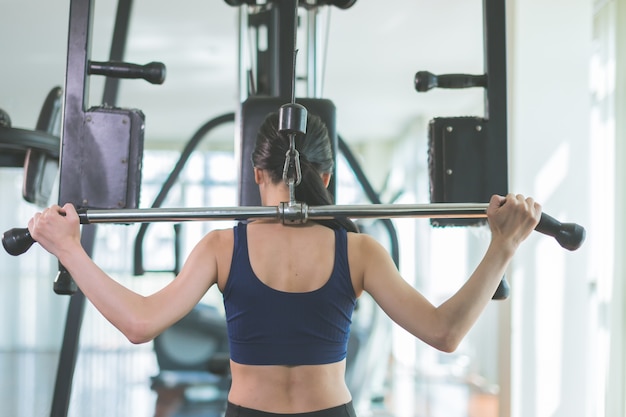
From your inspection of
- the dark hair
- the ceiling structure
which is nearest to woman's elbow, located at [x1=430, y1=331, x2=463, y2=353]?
the dark hair

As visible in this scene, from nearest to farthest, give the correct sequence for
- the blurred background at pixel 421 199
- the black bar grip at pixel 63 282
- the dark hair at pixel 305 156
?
the dark hair at pixel 305 156 → the black bar grip at pixel 63 282 → the blurred background at pixel 421 199

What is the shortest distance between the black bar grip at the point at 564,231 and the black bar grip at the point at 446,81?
387 mm

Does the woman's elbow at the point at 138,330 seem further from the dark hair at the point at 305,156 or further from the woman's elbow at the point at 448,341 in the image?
the woman's elbow at the point at 448,341

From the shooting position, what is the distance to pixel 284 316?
1.14 metres

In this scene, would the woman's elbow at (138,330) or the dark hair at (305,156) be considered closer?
the woman's elbow at (138,330)

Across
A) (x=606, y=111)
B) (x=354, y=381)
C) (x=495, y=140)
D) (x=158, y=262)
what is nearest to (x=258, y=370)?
(x=495, y=140)

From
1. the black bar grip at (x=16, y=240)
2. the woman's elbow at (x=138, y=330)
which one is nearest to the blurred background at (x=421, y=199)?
the woman's elbow at (x=138, y=330)

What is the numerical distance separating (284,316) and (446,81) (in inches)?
25.0

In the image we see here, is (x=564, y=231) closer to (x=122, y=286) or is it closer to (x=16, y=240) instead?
(x=122, y=286)

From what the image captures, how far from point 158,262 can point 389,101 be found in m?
2.96

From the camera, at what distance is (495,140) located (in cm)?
141

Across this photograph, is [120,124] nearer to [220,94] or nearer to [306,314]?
[306,314]

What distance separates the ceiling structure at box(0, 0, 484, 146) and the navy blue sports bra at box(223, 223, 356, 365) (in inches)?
66.2

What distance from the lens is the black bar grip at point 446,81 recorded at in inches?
55.6
